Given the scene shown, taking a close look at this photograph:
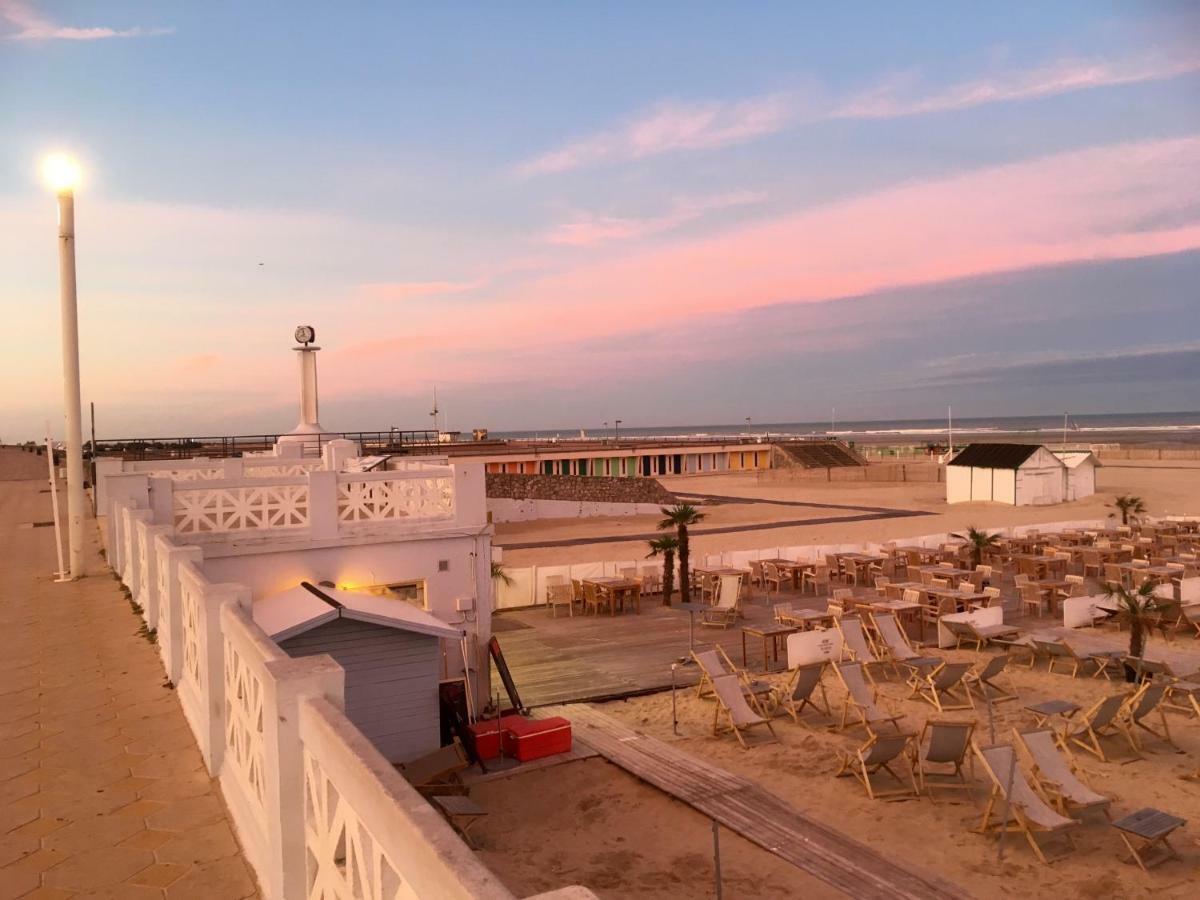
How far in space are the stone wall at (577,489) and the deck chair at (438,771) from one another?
25087mm

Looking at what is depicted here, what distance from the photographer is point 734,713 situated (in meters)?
9.86

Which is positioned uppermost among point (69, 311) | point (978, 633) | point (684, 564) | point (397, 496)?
point (69, 311)

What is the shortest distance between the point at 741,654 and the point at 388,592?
623cm

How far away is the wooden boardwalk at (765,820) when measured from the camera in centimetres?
638

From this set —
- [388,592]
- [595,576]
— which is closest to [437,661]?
[388,592]

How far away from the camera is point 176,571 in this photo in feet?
15.4

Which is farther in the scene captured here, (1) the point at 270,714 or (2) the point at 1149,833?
(2) the point at 1149,833

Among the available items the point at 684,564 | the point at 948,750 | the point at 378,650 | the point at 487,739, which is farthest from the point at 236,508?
the point at 684,564

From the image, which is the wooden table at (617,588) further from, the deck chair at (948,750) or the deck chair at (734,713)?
the deck chair at (948,750)

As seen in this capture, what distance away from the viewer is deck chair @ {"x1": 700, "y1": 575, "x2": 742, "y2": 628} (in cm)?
1579

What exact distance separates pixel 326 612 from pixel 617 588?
9420 millimetres

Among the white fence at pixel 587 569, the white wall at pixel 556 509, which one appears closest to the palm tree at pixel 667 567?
the white fence at pixel 587 569

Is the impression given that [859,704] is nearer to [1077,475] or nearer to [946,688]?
[946,688]

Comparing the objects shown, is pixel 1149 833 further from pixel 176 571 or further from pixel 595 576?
pixel 595 576
